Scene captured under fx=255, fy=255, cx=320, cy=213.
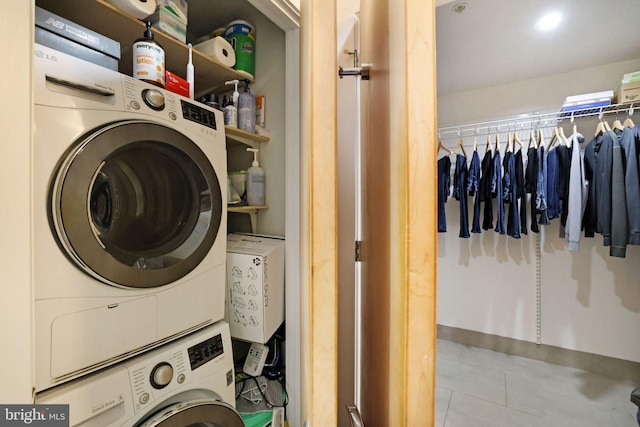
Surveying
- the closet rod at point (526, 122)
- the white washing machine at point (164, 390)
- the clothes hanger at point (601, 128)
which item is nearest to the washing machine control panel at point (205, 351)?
the white washing machine at point (164, 390)

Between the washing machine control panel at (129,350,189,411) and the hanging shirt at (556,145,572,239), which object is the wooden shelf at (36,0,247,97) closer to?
the washing machine control panel at (129,350,189,411)

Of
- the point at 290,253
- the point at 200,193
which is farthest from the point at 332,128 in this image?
the point at 290,253

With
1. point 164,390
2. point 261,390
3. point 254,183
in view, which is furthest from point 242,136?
point 261,390

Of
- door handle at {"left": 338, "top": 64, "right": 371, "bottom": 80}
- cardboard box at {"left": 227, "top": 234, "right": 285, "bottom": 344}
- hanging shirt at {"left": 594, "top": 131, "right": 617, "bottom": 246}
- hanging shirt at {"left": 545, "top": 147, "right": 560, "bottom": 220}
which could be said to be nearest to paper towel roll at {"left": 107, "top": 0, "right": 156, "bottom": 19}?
door handle at {"left": 338, "top": 64, "right": 371, "bottom": 80}

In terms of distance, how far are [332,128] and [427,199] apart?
18cm

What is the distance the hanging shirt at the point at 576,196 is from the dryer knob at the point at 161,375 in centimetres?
240

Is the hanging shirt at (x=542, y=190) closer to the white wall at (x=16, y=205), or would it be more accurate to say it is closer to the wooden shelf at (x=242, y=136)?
the wooden shelf at (x=242, y=136)

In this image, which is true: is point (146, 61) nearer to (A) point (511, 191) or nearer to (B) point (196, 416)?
(B) point (196, 416)

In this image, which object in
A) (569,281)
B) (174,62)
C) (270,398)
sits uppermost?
(174,62)

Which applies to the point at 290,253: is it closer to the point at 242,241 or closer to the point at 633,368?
the point at 242,241

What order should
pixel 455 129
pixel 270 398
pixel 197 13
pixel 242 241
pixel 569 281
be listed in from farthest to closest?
pixel 455 129, pixel 569 281, pixel 197 13, pixel 242 241, pixel 270 398

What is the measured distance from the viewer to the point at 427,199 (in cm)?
32

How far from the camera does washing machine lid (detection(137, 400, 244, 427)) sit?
749mm

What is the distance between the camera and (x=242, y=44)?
1368mm
